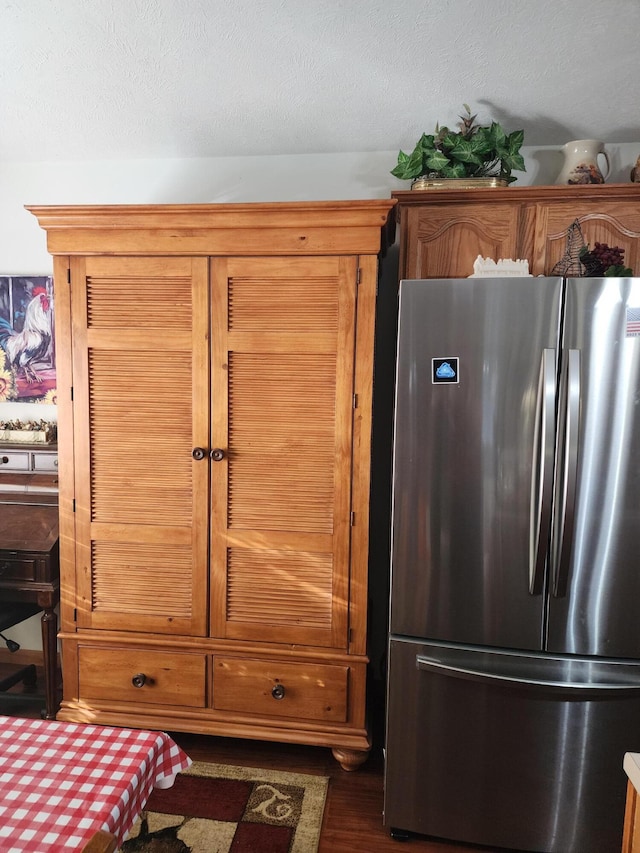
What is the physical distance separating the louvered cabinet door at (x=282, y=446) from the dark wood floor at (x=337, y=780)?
1.68ft

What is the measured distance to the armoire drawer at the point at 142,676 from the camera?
2107 mm

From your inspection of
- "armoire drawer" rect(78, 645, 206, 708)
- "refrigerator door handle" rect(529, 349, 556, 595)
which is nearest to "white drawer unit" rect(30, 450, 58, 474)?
"armoire drawer" rect(78, 645, 206, 708)

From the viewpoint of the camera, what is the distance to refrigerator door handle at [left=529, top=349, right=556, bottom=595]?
1621 millimetres

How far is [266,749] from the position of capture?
2.21 meters

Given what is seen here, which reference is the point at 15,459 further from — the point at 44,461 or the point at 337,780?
the point at 337,780

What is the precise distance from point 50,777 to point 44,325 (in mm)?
2134

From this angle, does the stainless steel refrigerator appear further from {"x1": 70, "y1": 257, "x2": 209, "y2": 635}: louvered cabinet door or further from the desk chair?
the desk chair

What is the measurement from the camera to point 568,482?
1625mm

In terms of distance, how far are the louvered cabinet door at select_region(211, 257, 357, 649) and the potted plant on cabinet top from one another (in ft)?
1.50

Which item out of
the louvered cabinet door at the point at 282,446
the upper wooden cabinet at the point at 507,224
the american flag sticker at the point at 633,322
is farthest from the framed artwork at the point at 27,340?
the american flag sticker at the point at 633,322

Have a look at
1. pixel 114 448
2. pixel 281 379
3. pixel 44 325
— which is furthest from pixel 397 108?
pixel 44 325

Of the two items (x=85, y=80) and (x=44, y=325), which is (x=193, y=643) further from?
(x=85, y=80)

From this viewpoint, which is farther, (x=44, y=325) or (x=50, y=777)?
(x=44, y=325)

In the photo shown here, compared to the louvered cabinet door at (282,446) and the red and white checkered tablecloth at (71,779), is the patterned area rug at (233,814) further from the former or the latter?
the red and white checkered tablecloth at (71,779)
